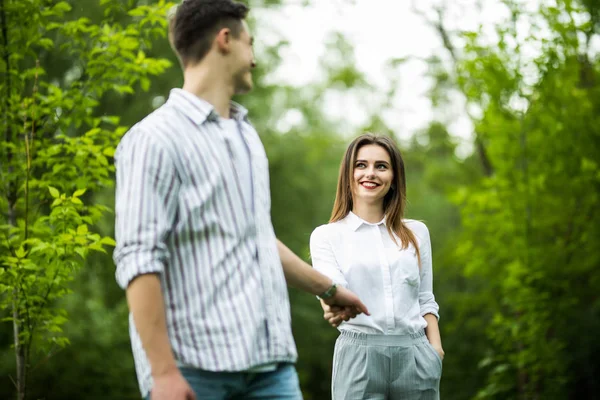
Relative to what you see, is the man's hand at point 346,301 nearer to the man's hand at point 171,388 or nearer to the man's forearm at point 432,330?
the man's hand at point 171,388

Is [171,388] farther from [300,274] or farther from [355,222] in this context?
[355,222]

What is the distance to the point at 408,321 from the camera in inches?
142

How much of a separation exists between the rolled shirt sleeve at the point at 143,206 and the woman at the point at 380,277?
1599mm

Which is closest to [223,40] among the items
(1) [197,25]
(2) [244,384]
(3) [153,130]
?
(1) [197,25]

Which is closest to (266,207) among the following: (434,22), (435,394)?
(435,394)

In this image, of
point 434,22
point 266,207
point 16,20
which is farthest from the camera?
point 434,22

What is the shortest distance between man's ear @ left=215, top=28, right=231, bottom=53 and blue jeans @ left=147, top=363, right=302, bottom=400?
0.93 meters

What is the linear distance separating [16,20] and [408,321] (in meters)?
2.88

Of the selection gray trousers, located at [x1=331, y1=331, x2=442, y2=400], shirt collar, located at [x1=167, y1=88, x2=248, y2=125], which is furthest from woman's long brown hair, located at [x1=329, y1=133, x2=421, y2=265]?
shirt collar, located at [x1=167, y1=88, x2=248, y2=125]

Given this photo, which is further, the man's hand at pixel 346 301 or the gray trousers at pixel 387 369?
the gray trousers at pixel 387 369

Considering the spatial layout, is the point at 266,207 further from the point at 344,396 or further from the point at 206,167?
the point at 344,396

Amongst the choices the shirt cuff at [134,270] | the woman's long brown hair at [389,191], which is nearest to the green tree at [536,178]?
the woman's long brown hair at [389,191]

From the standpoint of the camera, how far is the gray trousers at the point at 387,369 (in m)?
3.54

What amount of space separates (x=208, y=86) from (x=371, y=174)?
175 cm
